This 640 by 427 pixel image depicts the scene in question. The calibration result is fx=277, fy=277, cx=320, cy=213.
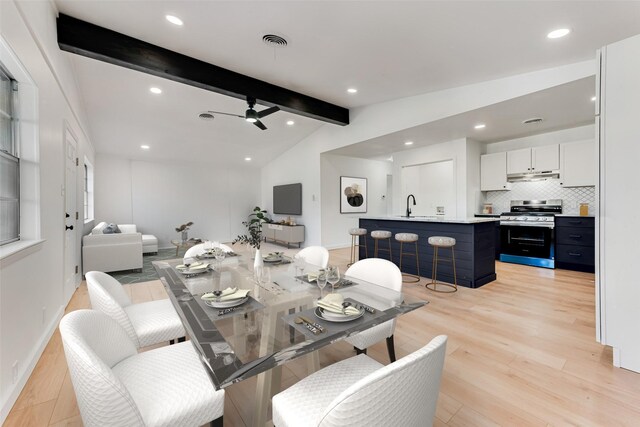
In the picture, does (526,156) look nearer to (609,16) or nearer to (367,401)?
(609,16)

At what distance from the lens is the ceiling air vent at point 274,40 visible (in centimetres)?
292

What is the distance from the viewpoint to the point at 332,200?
714cm

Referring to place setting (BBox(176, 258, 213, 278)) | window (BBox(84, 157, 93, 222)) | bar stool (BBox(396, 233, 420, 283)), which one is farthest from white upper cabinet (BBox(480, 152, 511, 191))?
window (BBox(84, 157, 93, 222))

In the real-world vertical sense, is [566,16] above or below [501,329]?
above

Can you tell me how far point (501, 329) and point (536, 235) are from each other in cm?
326

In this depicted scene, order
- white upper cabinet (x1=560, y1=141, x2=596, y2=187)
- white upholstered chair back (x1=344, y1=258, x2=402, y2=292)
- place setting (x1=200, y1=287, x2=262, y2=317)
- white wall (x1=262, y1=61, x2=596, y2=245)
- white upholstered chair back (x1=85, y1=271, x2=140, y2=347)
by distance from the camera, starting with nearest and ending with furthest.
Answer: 1. place setting (x1=200, y1=287, x2=262, y2=317)
2. white upholstered chair back (x1=85, y1=271, x2=140, y2=347)
3. white upholstered chair back (x1=344, y1=258, x2=402, y2=292)
4. white wall (x1=262, y1=61, x2=596, y2=245)
5. white upper cabinet (x1=560, y1=141, x2=596, y2=187)

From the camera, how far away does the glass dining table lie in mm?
976

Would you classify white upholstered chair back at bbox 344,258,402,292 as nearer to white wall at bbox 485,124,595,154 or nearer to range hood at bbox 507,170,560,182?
range hood at bbox 507,170,560,182

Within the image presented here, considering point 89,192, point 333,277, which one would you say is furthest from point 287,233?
point 333,277

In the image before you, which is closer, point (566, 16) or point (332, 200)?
point (566, 16)

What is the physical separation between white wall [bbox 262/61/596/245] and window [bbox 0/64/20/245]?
464 cm

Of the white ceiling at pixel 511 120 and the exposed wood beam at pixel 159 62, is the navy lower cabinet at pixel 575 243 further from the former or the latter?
the exposed wood beam at pixel 159 62

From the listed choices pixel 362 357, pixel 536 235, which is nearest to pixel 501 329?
pixel 362 357

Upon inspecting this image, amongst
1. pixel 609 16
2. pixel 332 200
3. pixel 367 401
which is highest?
pixel 609 16
